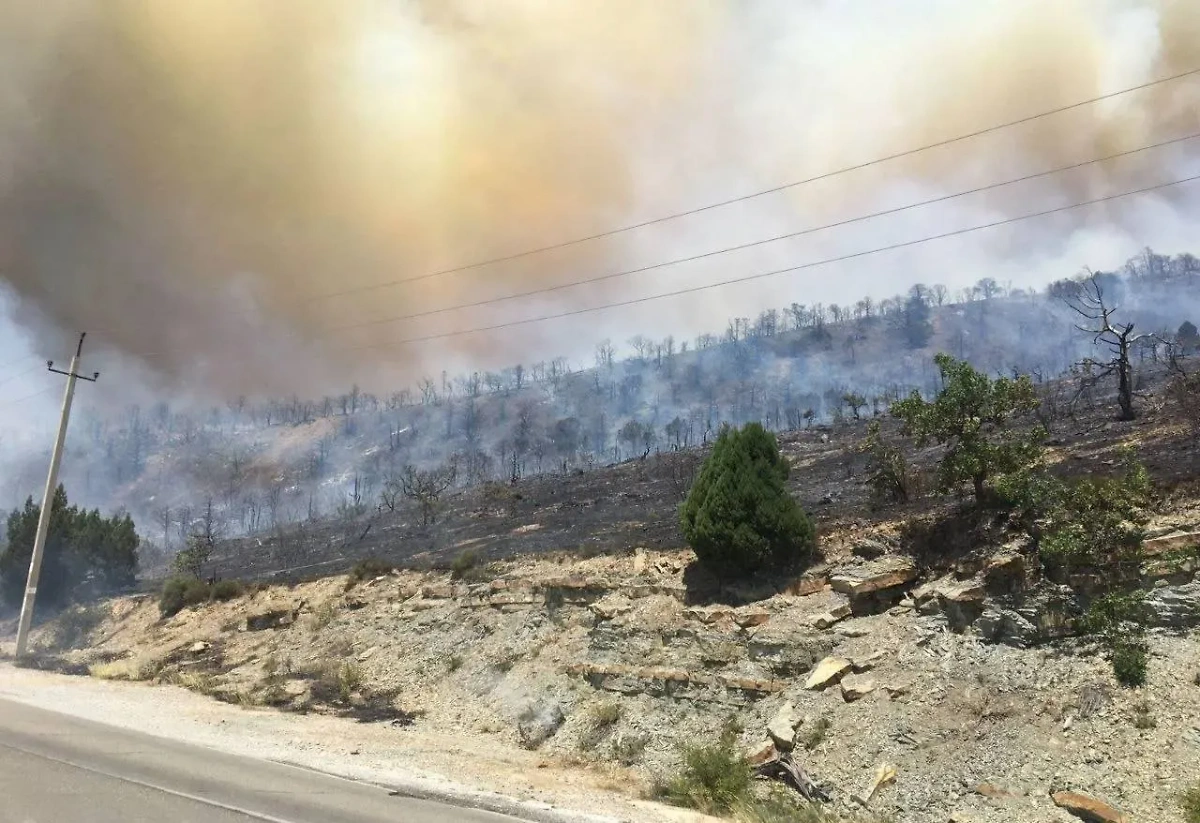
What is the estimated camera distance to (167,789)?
7.93m

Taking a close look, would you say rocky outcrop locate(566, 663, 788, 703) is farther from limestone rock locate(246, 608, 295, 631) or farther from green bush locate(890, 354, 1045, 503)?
limestone rock locate(246, 608, 295, 631)

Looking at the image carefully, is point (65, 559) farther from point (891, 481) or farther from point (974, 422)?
point (974, 422)

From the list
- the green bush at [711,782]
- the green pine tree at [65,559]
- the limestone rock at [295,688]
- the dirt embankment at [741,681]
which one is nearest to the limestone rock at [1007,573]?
the dirt embankment at [741,681]

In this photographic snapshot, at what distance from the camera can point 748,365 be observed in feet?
541

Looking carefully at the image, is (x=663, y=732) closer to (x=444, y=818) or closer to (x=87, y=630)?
(x=444, y=818)

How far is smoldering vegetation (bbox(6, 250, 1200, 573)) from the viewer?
117125 mm

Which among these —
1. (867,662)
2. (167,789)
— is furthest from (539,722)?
(167,789)

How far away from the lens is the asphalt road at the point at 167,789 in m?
6.96

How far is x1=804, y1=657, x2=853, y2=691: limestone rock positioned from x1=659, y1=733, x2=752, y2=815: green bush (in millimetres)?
1675

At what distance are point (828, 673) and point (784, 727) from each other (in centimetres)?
120

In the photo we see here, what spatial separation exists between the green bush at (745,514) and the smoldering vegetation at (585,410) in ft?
248

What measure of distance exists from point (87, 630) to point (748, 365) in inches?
5819

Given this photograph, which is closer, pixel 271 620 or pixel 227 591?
pixel 271 620

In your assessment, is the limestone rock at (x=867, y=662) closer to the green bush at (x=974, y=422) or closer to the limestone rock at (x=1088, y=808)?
the limestone rock at (x=1088, y=808)
